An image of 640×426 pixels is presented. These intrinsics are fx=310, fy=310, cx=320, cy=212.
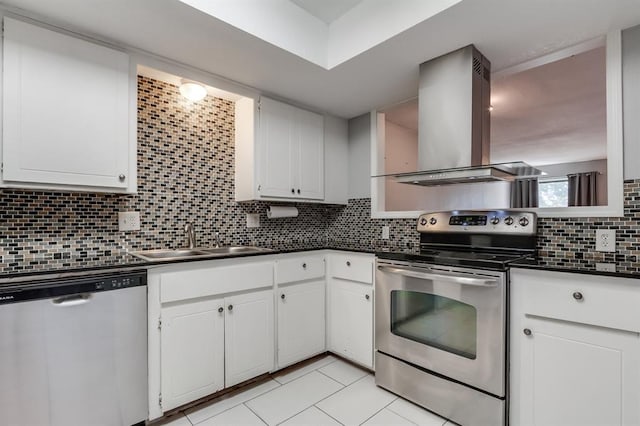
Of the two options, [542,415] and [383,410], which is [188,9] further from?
[542,415]

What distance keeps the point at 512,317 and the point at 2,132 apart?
2.61m

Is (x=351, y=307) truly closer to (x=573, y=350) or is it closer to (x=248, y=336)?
(x=248, y=336)

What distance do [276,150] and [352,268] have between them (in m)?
1.12

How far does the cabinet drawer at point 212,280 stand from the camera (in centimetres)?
171

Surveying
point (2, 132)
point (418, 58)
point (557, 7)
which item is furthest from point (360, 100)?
point (2, 132)

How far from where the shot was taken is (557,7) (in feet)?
4.83

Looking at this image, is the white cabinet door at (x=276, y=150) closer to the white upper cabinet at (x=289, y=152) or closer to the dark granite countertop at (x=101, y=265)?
the white upper cabinet at (x=289, y=152)

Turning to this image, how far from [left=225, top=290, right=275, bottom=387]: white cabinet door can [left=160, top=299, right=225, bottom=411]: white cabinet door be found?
5cm

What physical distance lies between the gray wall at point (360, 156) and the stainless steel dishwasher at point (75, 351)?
199 cm

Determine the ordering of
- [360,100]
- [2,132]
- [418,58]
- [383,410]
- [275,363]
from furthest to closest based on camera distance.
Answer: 1. [360,100]
2. [275,363]
3. [418,58]
4. [383,410]
5. [2,132]

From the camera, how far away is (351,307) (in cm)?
233

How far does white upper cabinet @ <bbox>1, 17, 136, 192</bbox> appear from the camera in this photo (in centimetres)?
147

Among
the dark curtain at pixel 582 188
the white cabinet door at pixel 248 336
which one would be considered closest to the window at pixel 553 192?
the dark curtain at pixel 582 188

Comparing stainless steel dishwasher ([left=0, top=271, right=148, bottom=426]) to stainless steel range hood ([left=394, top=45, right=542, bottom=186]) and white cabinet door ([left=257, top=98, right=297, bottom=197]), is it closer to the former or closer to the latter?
white cabinet door ([left=257, top=98, right=297, bottom=197])
